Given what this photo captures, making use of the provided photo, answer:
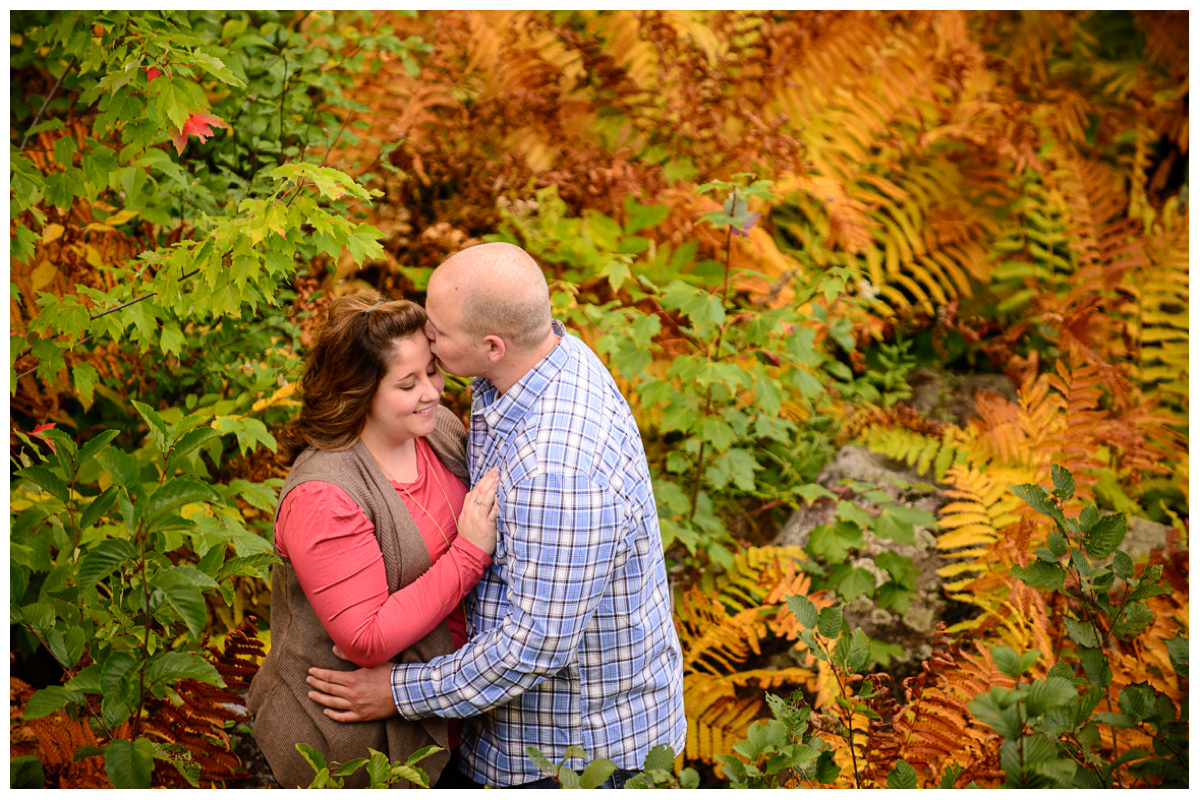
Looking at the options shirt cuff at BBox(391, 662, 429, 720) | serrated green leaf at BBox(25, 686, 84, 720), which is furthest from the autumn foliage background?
shirt cuff at BBox(391, 662, 429, 720)

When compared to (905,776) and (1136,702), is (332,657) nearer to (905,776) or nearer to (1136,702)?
(905,776)

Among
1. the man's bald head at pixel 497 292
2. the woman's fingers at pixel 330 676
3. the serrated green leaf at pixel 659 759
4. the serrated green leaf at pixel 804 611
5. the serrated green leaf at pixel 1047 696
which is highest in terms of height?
the man's bald head at pixel 497 292

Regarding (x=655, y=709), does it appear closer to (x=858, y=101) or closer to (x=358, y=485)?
(x=358, y=485)

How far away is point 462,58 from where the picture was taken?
4863mm

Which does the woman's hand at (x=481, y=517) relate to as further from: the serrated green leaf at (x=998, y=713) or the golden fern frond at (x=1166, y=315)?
the golden fern frond at (x=1166, y=315)

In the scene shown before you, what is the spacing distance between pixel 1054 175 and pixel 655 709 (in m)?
4.80

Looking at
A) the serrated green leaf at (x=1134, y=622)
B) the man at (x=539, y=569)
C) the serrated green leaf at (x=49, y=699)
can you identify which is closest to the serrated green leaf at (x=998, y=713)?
the serrated green leaf at (x=1134, y=622)

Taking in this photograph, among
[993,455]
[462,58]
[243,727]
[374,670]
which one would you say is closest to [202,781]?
[243,727]

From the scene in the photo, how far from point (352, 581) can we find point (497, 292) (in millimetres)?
A: 828

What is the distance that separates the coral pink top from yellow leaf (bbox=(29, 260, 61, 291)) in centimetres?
173

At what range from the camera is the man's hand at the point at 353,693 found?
217 cm

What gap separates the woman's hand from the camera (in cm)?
218

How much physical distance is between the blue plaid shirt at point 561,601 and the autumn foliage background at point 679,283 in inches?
23.4

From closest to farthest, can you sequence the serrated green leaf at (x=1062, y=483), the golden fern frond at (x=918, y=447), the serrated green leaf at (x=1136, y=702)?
the serrated green leaf at (x=1136, y=702) → the serrated green leaf at (x=1062, y=483) → the golden fern frond at (x=918, y=447)
